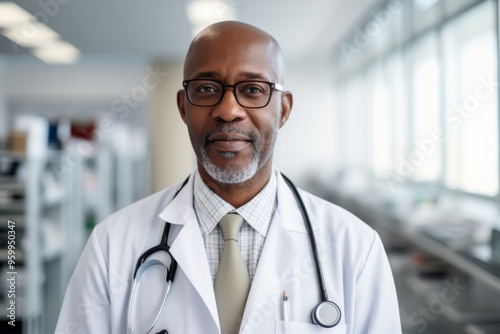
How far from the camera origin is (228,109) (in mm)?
872

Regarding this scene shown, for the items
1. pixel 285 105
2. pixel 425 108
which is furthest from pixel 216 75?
pixel 425 108

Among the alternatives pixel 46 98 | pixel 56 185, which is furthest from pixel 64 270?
pixel 46 98

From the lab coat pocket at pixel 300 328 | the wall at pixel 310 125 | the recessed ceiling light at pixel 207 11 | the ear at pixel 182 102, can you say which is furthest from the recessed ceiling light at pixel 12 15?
the lab coat pocket at pixel 300 328

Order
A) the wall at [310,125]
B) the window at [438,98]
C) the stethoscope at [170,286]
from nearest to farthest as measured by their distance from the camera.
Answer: the stethoscope at [170,286]
the window at [438,98]
the wall at [310,125]

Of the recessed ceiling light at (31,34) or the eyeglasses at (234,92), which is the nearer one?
the eyeglasses at (234,92)

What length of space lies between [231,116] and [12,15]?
3546 millimetres

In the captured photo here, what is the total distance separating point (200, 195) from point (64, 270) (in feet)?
9.44

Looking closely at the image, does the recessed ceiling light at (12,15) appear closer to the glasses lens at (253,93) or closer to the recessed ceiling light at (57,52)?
the recessed ceiling light at (57,52)

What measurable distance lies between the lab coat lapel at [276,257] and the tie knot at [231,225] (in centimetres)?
6

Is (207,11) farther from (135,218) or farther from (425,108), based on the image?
(135,218)

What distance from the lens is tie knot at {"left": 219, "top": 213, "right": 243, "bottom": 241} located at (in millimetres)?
924

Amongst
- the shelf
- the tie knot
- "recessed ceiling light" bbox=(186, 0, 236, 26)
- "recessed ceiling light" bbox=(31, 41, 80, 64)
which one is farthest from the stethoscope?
"recessed ceiling light" bbox=(31, 41, 80, 64)

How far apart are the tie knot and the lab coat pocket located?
17 centimetres

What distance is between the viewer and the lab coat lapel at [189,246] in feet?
2.86
